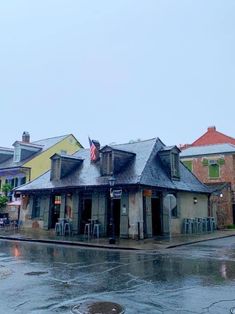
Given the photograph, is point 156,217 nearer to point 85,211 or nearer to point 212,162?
point 85,211

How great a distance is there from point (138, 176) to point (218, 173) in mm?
16368

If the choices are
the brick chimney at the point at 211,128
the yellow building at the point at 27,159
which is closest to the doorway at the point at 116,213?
the yellow building at the point at 27,159

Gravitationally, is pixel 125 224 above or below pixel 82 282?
above

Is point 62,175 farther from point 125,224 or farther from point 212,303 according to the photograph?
point 212,303

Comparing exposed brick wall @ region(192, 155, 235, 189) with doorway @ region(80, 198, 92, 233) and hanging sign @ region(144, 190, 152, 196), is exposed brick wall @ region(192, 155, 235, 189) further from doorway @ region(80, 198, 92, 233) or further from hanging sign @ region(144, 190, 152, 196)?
doorway @ region(80, 198, 92, 233)

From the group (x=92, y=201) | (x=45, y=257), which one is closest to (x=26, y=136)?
(x=92, y=201)

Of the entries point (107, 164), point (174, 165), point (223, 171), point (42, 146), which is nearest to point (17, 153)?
point (42, 146)

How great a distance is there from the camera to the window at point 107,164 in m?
21.9

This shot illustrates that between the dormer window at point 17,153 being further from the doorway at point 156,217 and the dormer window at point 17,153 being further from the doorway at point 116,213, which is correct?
the doorway at point 156,217

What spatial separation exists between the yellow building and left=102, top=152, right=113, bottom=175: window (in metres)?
9.94

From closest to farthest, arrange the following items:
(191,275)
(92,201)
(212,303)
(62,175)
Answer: (212,303) < (191,275) < (92,201) < (62,175)

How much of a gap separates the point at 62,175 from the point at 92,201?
428cm

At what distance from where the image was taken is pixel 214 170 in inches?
1348

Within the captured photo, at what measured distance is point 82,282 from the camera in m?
8.08
